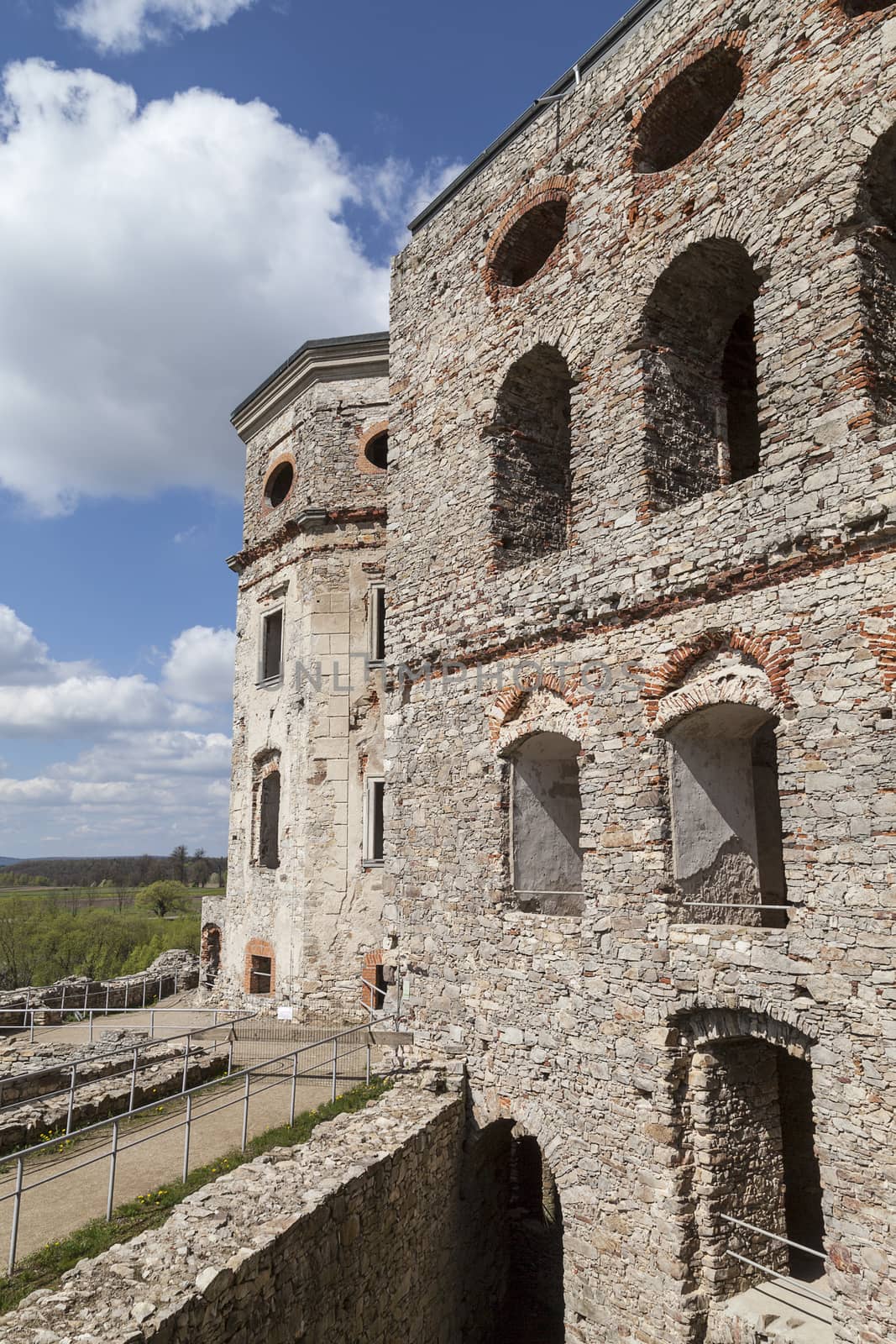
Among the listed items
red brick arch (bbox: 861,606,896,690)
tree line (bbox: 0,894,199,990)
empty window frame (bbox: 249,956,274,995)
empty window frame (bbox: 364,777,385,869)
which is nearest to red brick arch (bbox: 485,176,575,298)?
red brick arch (bbox: 861,606,896,690)

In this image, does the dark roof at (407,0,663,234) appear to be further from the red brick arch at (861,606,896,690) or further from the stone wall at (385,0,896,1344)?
the red brick arch at (861,606,896,690)

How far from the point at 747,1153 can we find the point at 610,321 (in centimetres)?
832

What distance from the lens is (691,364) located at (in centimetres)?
957

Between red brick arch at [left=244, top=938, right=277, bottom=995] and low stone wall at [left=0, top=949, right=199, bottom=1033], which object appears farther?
low stone wall at [left=0, top=949, right=199, bottom=1033]

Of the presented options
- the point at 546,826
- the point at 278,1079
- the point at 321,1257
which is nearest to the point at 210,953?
the point at 278,1079

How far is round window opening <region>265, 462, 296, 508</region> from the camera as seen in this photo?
17312mm

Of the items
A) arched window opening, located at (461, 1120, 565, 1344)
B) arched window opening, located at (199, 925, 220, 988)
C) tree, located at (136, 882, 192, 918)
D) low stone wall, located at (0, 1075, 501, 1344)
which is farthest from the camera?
tree, located at (136, 882, 192, 918)

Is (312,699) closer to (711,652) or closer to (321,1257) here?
(711,652)

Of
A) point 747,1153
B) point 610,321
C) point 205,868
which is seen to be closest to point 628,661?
point 610,321

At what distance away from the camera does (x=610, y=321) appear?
374 inches

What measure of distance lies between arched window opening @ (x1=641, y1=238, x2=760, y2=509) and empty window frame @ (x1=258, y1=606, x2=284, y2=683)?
30.5 ft

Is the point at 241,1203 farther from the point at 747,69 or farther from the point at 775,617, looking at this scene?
the point at 747,69

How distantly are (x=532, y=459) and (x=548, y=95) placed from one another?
438 cm

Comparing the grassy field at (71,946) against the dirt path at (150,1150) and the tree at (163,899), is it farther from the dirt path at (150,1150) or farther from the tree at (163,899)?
the dirt path at (150,1150)
